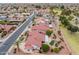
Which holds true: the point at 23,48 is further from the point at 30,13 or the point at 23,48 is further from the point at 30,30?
the point at 30,13

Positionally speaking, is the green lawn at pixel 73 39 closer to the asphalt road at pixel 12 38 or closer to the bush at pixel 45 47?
the bush at pixel 45 47

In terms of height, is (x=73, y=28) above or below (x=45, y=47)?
above

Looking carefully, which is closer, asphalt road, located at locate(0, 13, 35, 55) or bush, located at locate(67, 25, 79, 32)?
asphalt road, located at locate(0, 13, 35, 55)

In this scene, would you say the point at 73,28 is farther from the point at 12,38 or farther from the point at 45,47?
the point at 12,38

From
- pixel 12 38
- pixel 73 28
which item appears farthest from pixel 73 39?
pixel 12 38

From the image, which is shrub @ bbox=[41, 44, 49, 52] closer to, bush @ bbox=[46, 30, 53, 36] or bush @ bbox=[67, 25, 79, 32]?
A: bush @ bbox=[46, 30, 53, 36]

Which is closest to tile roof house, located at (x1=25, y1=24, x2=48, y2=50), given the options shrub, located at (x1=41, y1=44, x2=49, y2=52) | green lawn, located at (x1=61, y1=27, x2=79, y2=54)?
shrub, located at (x1=41, y1=44, x2=49, y2=52)

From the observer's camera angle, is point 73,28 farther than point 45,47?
Yes

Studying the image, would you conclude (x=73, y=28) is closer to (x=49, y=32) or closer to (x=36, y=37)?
(x=49, y=32)
